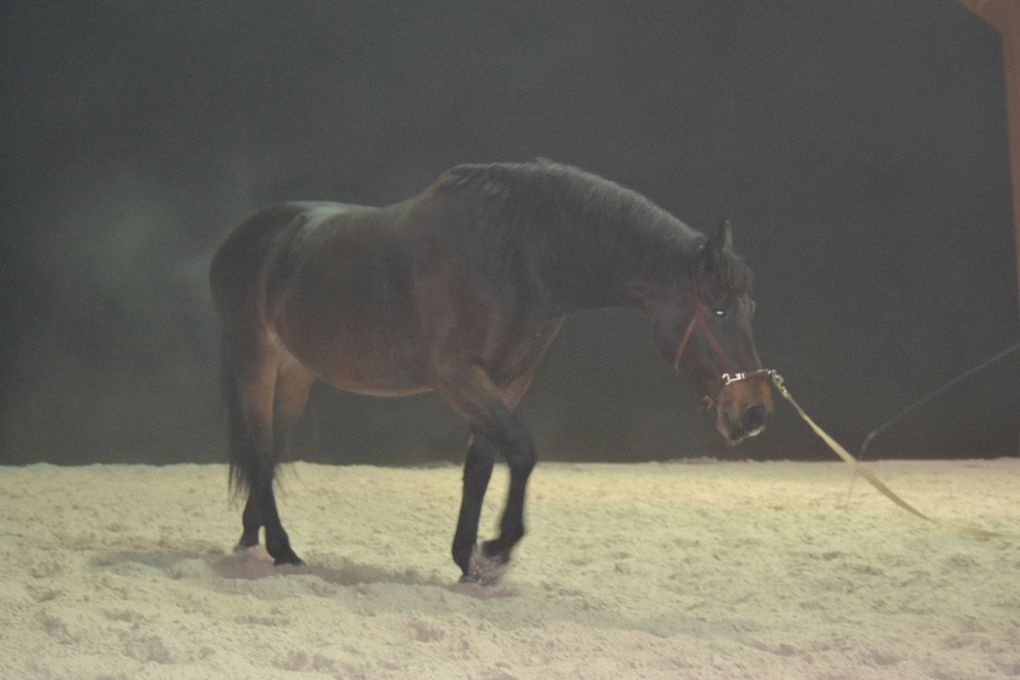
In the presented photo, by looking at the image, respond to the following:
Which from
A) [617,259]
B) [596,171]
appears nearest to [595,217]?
[617,259]

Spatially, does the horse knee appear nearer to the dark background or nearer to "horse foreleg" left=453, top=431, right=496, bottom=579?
"horse foreleg" left=453, top=431, right=496, bottom=579

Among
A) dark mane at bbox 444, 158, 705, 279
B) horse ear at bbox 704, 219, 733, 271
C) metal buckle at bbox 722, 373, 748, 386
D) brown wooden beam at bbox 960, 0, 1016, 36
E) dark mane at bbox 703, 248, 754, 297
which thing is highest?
brown wooden beam at bbox 960, 0, 1016, 36

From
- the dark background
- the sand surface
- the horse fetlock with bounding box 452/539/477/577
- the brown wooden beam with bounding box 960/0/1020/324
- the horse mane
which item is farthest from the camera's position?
the brown wooden beam with bounding box 960/0/1020/324

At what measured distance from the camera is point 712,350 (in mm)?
2686

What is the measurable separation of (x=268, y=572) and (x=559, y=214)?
1329 millimetres

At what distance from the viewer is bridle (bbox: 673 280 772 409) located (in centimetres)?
264

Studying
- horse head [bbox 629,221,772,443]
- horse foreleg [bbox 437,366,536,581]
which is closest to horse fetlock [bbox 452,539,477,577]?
horse foreleg [bbox 437,366,536,581]

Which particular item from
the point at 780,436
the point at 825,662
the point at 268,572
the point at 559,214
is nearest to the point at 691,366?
the point at 559,214

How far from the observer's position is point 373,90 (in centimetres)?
595

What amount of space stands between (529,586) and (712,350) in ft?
2.70

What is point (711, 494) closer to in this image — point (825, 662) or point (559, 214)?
point (559, 214)

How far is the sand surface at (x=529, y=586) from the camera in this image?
83.7 inches

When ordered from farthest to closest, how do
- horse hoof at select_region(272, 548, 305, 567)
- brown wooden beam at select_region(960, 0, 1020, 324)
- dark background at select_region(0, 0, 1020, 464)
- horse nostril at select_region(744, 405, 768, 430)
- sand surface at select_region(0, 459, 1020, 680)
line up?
brown wooden beam at select_region(960, 0, 1020, 324), dark background at select_region(0, 0, 1020, 464), horse hoof at select_region(272, 548, 305, 567), horse nostril at select_region(744, 405, 768, 430), sand surface at select_region(0, 459, 1020, 680)

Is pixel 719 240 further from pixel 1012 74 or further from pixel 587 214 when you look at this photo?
pixel 1012 74
